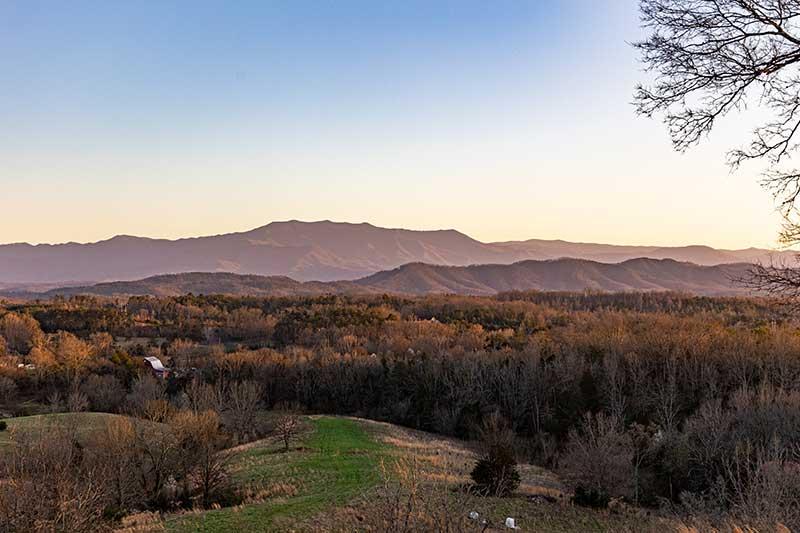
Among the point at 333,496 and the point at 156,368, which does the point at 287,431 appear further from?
the point at 156,368

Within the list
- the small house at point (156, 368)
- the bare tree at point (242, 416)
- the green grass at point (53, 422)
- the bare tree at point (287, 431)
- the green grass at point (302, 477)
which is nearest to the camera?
the green grass at point (302, 477)

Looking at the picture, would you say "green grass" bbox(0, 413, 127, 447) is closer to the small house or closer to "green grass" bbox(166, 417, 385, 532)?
"green grass" bbox(166, 417, 385, 532)

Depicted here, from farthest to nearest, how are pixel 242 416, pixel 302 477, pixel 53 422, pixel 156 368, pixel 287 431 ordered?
pixel 156 368 < pixel 242 416 < pixel 287 431 < pixel 53 422 < pixel 302 477

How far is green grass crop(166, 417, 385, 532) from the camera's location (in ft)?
66.3

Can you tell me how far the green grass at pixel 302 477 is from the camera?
2020cm

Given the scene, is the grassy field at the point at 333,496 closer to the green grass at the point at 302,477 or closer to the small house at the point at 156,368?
the green grass at the point at 302,477

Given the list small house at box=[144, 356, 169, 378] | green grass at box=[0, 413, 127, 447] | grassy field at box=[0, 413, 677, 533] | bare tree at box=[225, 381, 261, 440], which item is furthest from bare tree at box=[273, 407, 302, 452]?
small house at box=[144, 356, 169, 378]

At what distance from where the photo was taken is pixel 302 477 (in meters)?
29.8

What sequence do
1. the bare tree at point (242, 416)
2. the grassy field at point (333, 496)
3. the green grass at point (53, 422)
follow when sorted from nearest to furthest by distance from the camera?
the grassy field at point (333, 496), the green grass at point (53, 422), the bare tree at point (242, 416)

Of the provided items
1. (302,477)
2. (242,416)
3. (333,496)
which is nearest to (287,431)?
(242,416)

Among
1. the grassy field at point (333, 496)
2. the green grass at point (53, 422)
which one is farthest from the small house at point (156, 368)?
the grassy field at point (333, 496)

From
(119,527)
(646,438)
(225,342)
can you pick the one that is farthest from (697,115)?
(225,342)

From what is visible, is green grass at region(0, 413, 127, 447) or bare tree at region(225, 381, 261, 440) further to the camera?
bare tree at region(225, 381, 261, 440)

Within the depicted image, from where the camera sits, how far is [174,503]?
2669cm
